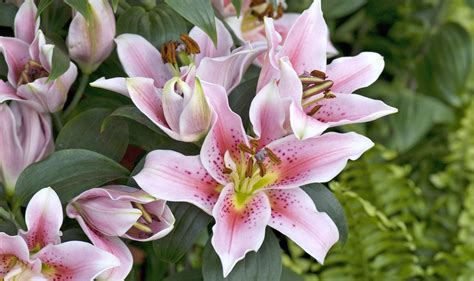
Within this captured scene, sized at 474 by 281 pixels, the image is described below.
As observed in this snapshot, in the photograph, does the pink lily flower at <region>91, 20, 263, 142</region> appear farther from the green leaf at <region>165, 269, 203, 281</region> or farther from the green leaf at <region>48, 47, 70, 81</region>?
the green leaf at <region>165, 269, 203, 281</region>

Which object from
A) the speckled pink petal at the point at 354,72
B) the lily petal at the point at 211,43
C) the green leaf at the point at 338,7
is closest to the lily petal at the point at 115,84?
the lily petal at the point at 211,43

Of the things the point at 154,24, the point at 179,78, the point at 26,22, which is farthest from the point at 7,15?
the point at 179,78

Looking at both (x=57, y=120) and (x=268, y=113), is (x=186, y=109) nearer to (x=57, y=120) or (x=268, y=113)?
(x=268, y=113)

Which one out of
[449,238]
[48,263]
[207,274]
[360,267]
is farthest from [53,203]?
[449,238]

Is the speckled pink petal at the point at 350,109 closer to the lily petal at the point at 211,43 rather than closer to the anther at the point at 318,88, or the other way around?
the anther at the point at 318,88

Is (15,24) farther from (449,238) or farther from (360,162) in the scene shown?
(449,238)

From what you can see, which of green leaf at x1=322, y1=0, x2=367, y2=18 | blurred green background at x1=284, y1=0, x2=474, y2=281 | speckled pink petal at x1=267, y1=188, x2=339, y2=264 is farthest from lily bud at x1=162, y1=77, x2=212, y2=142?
green leaf at x1=322, y1=0, x2=367, y2=18
